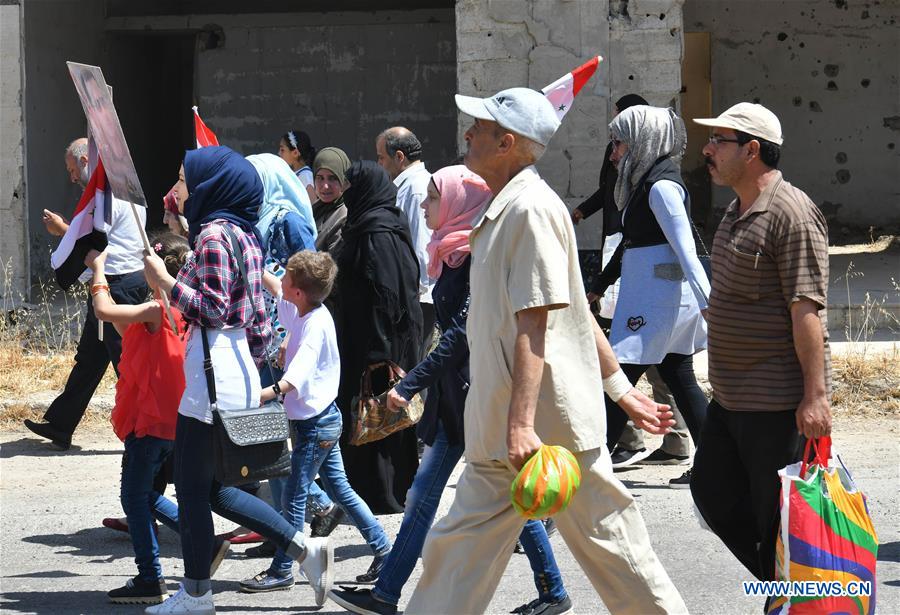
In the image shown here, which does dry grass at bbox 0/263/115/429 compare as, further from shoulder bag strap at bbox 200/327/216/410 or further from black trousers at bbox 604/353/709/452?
shoulder bag strap at bbox 200/327/216/410

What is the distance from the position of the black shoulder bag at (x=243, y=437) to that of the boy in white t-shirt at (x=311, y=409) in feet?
1.68

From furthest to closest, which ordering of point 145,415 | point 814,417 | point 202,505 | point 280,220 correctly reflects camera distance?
point 280,220 → point 145,415 → point 202,505 → point 814,417

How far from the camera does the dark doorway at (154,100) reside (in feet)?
53.3

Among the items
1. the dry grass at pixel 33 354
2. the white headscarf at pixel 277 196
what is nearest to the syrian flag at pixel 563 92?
the white headscarf at pixel 277 196

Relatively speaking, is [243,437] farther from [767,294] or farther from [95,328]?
[95,328]

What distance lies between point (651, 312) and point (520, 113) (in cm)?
262

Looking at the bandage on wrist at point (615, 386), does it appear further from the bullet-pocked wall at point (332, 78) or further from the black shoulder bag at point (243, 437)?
the bullet-pocked wall at point (332, 78)

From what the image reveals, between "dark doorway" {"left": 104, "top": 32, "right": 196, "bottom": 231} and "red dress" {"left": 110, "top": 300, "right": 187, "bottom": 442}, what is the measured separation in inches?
413

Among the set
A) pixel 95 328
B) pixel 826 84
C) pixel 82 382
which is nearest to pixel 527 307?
pixel 95 328

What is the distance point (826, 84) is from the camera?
48.8 ft

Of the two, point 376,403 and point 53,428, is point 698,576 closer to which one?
point 376,403

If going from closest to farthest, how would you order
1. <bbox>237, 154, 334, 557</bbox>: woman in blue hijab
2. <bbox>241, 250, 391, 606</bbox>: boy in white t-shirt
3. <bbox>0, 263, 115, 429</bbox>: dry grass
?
<bbox>241, 250, 391, 606</bbox>: boy in white t-shirt → <bbox>237, 154, 334, 557</bbox>: woman in blue hijab → <bbox>0, 263, 115, 429</bbox>: dry grass

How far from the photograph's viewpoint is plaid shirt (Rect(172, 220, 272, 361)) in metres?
4.40

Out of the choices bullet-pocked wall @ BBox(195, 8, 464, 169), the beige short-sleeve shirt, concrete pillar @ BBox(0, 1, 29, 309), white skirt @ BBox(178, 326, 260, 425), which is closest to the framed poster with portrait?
white skirt @ BBox(178, 326, 260, 425)
